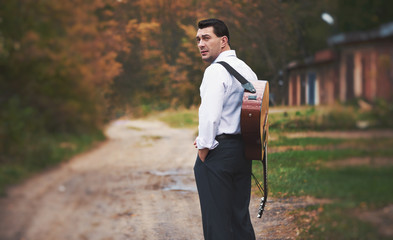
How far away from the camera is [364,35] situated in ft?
8.08

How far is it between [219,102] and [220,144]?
27 centimetres

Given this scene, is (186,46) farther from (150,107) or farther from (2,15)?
(2,15)

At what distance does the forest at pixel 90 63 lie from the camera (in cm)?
847

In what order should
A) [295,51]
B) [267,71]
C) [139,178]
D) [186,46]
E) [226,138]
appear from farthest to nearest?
[186,46] → [139,178] → [267,71] → [295,51] → [226,138]

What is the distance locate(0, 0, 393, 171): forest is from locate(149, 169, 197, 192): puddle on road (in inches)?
47.4

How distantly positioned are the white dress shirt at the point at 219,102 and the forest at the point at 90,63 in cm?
426

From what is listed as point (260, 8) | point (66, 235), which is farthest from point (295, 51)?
point (66, 235)

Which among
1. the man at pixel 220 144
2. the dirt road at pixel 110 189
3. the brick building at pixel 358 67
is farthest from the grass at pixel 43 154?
the brick building at pixel 358 67

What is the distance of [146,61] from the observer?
950 centimetres

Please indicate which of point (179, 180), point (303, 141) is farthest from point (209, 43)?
point (179, 180)

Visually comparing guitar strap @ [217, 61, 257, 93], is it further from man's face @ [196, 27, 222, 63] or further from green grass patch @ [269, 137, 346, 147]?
green grass patch @ [269, 137, 346, 147]

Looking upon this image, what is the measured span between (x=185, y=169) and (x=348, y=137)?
5776mm

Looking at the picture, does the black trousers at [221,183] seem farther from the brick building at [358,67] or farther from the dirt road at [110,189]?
the dirt road at [110,189]

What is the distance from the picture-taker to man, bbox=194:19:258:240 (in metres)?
2.97
